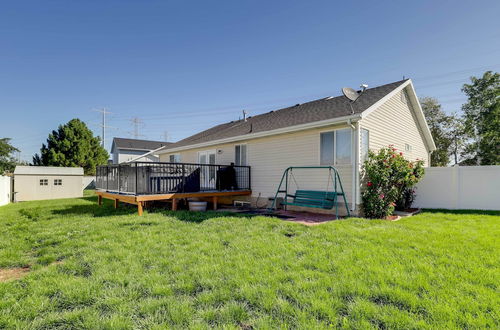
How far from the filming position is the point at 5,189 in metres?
14.5

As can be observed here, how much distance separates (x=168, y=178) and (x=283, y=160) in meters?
4.14

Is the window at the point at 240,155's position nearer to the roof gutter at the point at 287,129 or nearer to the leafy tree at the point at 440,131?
the roof gutter at the point at 287,129

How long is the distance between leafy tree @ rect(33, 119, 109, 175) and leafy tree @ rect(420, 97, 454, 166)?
3146 cm

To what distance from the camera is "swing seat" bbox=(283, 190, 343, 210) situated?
6.97 metres

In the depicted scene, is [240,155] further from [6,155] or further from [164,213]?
[6,155]

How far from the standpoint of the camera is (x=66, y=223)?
650 centimetres

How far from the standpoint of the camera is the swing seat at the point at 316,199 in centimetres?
697

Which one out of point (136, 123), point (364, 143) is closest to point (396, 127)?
point (364, 143)

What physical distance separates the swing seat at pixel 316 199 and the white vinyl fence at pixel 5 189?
16.1m

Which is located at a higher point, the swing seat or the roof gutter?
the roof gutter

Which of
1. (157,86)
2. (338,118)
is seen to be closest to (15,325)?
(338,118)

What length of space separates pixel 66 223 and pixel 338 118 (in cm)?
809

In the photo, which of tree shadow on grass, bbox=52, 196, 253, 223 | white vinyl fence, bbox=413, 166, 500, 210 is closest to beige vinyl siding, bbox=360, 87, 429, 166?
white vinyl fence, bbox=413, 166, 500, 210

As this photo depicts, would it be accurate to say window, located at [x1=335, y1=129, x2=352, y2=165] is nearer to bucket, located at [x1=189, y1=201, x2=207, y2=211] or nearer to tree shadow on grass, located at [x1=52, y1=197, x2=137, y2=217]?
bucket, located at [x1=189, y1=201, x2=207, y2=211]
